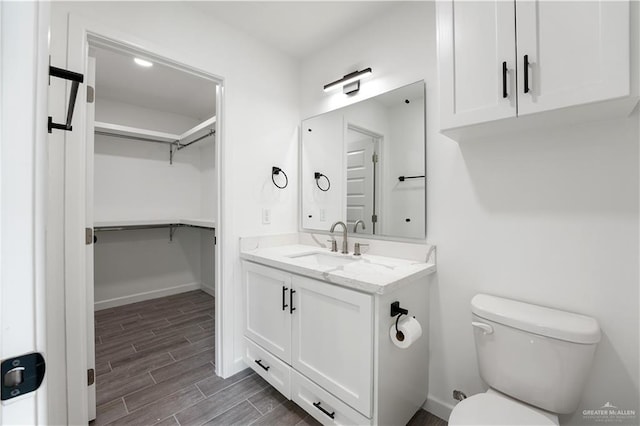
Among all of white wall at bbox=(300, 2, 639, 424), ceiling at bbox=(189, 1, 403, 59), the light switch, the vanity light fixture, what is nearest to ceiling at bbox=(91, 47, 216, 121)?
ceiling at bbox=(189, 1, 403, 59)

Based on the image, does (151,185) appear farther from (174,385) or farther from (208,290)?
(174,385)

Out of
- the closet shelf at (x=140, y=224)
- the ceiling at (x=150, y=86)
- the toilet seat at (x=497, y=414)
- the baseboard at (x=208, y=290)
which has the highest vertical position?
the ceiling at (x=150, y=86)

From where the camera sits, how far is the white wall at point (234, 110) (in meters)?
1.38

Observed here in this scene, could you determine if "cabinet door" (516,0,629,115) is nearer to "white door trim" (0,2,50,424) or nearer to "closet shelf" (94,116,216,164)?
"white door trim" (0,2,50,424)

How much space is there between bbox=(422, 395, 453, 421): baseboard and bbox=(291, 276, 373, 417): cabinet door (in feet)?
2.04

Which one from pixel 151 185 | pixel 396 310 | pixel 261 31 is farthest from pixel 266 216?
pixel 151 185

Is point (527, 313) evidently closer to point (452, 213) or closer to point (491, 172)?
point (452, 213)

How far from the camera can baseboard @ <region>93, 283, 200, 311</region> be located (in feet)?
10.4

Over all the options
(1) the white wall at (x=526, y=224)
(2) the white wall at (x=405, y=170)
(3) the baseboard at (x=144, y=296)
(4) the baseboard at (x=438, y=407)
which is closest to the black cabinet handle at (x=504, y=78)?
(1) the white wall at (x=526, y=224)

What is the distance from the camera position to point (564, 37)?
0.98m

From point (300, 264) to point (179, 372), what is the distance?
1.32 m

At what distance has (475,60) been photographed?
46.1 inches

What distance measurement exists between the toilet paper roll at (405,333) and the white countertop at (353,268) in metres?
0.17

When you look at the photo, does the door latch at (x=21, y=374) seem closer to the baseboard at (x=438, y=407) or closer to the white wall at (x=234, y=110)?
the white wall at (x=234, y=110)
